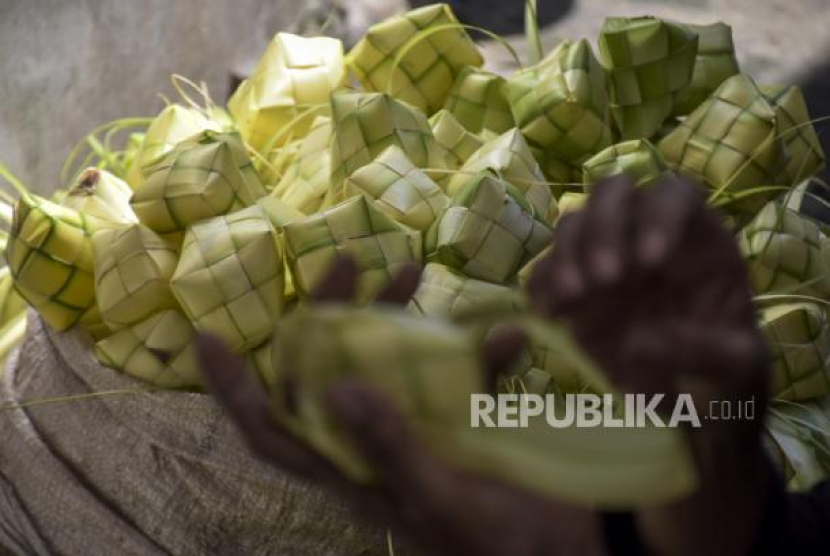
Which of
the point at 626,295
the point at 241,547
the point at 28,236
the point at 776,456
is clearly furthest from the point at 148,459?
the point at 626,295

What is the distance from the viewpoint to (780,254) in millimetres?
1151

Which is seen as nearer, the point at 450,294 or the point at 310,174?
the point at 450,294

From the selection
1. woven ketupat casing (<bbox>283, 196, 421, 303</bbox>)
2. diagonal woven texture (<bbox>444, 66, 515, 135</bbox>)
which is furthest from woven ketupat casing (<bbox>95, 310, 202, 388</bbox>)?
diagonal woven texture (<bbox>444, 66, 515, 135</bbox>)

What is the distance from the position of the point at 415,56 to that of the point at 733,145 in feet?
1.31

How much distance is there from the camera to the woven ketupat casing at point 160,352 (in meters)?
1.02

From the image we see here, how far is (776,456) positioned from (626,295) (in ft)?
2.23

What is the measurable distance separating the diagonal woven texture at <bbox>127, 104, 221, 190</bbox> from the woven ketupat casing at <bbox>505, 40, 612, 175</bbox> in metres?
0.37

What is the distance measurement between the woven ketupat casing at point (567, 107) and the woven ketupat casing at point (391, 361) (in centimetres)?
81

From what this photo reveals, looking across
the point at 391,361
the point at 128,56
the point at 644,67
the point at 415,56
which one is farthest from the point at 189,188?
the point at 128,56

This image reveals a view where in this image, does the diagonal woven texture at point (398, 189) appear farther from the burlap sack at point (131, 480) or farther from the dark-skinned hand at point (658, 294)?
the dark-skinned hand at point (658, 294)

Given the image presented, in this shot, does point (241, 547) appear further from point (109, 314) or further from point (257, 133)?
point (257, 133)

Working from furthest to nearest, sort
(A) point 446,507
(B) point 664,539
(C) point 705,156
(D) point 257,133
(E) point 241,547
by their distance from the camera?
(D) point 257,133 → (C) point 705,156 → (E) point 241,547 → (B) point 664,539 → (A) point 446,507

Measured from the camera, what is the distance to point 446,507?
406 mm

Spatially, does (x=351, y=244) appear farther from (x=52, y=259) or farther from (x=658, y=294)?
(x=658, y=294)
